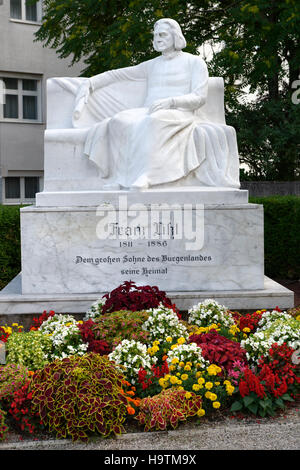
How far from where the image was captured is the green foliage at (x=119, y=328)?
168 inches

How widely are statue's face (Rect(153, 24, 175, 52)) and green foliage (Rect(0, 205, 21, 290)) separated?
293 cm

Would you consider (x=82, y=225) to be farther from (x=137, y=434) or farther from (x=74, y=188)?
(x=137, y=434)

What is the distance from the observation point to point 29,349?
4.11 meters

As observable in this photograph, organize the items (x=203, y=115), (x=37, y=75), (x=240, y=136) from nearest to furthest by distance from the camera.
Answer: (x=203, y=115), (x=240, y=136), (x=37, y=75)

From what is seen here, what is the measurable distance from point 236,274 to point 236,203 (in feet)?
2.16

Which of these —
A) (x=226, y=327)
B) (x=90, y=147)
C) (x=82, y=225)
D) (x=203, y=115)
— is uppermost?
(x=203, y=115)

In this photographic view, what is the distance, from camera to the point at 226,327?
4820mm

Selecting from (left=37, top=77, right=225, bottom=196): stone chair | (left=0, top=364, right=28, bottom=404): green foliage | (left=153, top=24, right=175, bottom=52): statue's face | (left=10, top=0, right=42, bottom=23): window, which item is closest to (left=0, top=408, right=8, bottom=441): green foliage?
(left=0, top=364, right=28, bottom=404): green foliage

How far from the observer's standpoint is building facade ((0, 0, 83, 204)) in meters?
17.6

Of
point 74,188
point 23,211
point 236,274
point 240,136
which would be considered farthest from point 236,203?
point 240,136

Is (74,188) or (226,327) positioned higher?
(74,188)

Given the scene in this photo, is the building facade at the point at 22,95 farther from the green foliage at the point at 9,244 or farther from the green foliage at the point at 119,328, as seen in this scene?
the green foliage at the point at 119,328

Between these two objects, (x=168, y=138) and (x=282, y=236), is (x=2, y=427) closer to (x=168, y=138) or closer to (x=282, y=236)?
(x=168, y=138)

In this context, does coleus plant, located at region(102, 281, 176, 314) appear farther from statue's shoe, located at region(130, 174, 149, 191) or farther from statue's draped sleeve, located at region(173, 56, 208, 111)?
statue's draped sleeve, located at region(173, 56, 208, 111)
